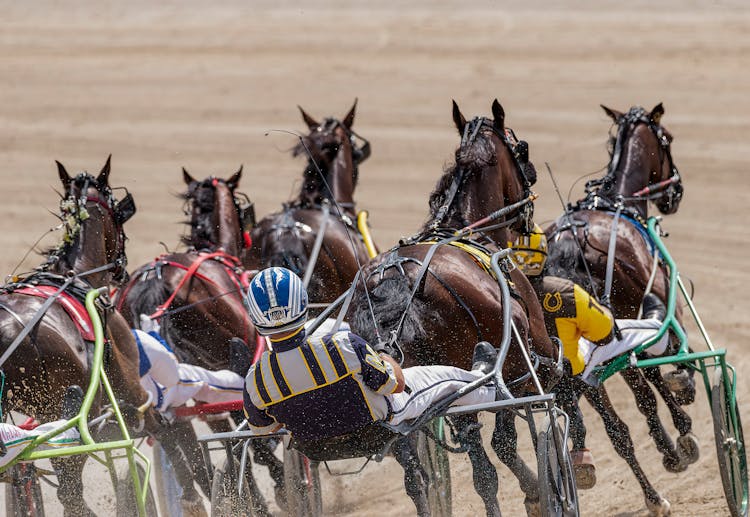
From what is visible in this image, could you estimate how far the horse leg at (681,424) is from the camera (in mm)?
7496

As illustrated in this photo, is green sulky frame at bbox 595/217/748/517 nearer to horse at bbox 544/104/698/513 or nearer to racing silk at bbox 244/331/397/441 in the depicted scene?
horse at bbox 544/104/698/513

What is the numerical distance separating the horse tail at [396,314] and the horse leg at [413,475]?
0.56 meters

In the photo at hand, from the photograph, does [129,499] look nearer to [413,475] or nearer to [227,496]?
[227,496]

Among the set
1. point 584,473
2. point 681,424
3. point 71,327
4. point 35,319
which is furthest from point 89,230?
point 681,424

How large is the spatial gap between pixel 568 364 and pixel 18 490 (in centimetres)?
302

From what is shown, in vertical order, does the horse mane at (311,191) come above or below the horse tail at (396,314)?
above

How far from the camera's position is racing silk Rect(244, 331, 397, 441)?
4.66 meters

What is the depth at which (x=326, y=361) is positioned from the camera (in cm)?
465

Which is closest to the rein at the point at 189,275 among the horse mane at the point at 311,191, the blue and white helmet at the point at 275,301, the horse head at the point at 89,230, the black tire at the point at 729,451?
the horse head at the point at 89,230

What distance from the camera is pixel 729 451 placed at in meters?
6.59

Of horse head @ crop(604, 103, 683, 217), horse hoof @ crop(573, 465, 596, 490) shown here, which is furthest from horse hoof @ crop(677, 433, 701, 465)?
horse head @ crop(604, 103, 683, 217)

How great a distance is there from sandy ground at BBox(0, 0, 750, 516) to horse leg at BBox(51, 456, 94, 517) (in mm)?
8433

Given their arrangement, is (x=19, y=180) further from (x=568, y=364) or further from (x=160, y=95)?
(x=568, y=364)

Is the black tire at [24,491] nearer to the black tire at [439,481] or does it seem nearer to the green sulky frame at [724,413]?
the black tire at [439,481]
